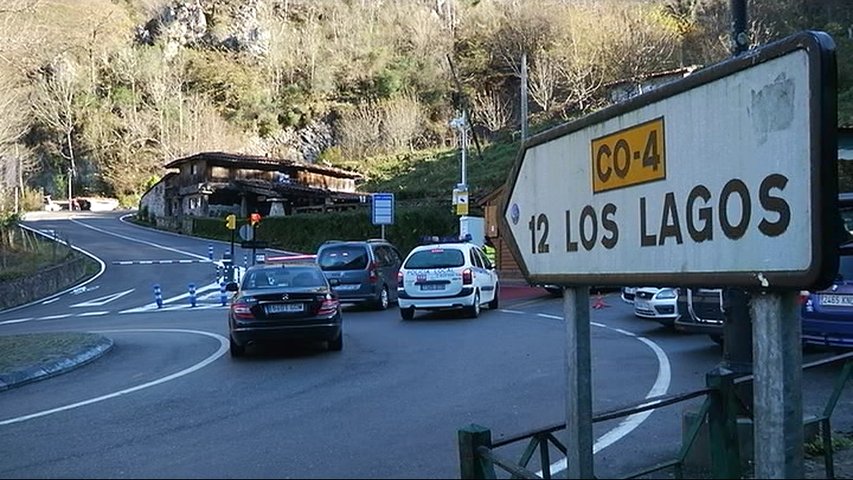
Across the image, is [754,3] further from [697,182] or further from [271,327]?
[697,182]

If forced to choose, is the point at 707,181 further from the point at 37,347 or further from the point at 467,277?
the point at 467,277

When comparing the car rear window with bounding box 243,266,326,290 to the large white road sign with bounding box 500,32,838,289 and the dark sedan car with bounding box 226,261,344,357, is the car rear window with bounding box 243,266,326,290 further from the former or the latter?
the large white road sign with bounding box 500,32,838,289

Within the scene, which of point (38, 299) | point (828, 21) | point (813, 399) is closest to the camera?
point (813, 399)

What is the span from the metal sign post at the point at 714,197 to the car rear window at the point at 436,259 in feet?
49.6

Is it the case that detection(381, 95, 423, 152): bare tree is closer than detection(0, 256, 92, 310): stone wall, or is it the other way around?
detection(0, 256, 92, 310): stone wall

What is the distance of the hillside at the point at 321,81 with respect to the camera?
62.3 meters

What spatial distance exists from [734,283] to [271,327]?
10272 mm

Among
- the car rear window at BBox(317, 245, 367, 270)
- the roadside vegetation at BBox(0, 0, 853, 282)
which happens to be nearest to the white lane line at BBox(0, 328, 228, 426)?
the car rear window at BBox(317, 245, 367, 270)

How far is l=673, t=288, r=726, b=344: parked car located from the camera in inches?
454

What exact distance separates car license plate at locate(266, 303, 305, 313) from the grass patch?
3.30 metres

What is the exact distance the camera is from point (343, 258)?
22172mm

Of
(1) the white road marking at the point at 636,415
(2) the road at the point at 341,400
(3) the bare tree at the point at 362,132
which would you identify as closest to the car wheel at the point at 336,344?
(2) the road at the point at 341,400

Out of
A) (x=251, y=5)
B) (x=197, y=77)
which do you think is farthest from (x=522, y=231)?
(x=251, y=5)

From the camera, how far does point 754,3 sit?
48062mm
